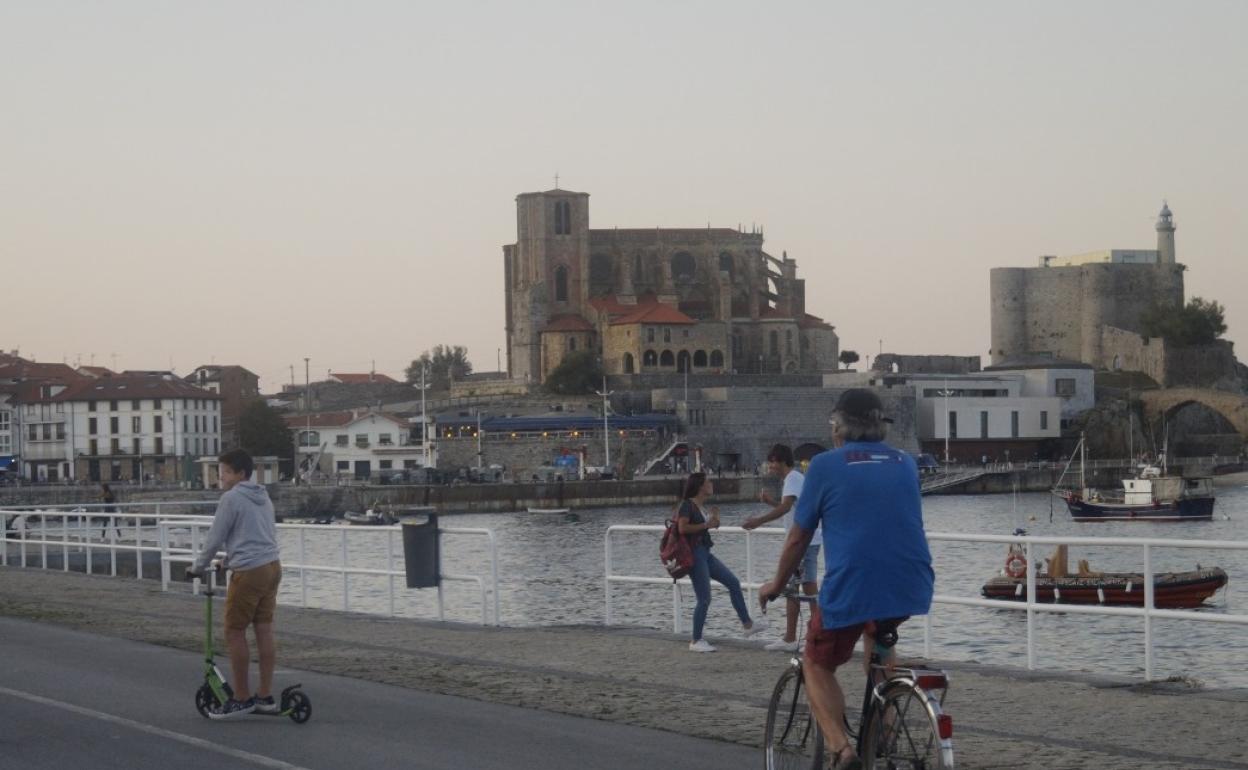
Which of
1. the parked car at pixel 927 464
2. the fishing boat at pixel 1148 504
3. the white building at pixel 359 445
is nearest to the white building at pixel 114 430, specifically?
the white building at pixel 359 445

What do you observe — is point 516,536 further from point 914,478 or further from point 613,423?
point 914,478

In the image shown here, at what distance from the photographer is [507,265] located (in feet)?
451

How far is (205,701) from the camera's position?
10.4m

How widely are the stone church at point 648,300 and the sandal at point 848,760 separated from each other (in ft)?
379

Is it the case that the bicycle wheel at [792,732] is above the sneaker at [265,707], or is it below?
above

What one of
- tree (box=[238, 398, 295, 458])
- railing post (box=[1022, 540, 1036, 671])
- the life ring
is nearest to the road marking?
railing post (box=[1022, 540, 1036, 671])

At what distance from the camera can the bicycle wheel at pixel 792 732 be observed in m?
7.07

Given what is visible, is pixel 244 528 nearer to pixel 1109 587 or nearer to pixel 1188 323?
pixel 1109 587

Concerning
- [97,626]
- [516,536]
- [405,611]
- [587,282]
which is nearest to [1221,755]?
[97,626]

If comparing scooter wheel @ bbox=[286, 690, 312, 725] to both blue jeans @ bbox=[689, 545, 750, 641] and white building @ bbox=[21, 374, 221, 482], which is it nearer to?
blue jeans @ bbox=[689, 545, 750, 641]

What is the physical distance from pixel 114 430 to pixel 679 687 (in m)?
100.0

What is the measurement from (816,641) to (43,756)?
4.31m

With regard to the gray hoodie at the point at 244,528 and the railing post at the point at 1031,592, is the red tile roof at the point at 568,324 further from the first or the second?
the gray hoodie at the point at 244,528

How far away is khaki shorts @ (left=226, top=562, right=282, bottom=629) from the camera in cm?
1037
